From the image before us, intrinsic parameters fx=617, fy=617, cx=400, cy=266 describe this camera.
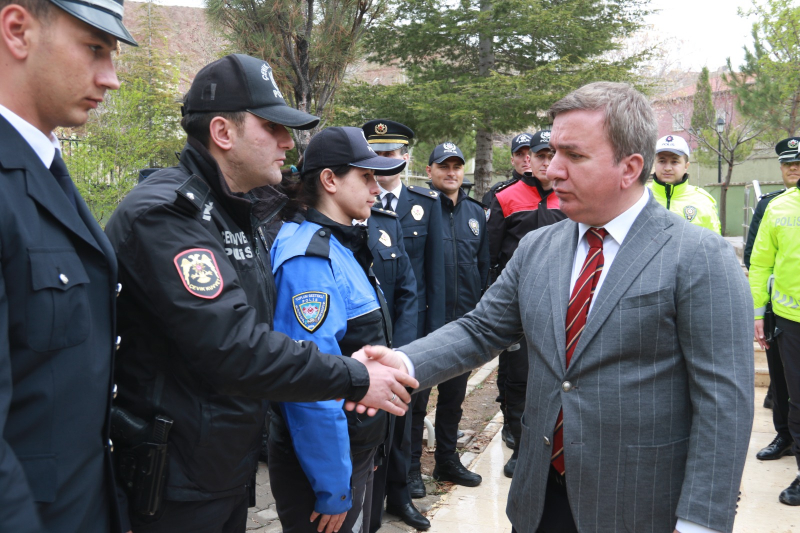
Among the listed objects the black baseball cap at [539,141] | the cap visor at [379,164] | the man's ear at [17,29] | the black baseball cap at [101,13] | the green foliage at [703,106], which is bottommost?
the cap visor at [379,164]

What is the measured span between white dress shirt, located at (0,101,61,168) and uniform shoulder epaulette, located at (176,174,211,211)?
0.36m

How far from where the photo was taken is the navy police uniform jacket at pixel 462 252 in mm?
4824

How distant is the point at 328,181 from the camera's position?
2789mm

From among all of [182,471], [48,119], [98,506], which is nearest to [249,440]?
[182,471]

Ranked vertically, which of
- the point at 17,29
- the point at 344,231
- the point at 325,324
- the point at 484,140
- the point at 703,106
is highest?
the point at 703,106

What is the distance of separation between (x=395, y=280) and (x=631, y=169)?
2.02 m

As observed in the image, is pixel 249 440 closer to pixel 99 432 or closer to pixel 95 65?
pixel 99 432

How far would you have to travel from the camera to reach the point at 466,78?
14484 millimetres

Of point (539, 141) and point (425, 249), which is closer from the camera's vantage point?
point (425, 249)

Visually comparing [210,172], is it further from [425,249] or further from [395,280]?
[425,249]

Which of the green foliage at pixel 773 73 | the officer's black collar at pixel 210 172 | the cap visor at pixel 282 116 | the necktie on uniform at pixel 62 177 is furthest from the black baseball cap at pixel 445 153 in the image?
the green foliage at pixel 773 73

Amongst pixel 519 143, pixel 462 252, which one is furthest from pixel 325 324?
pixel 519 143

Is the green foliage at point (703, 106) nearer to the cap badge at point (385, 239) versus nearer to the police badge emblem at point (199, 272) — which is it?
the cap badge at point (385, 239)

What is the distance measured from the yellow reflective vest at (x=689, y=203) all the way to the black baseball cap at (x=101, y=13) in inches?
174
